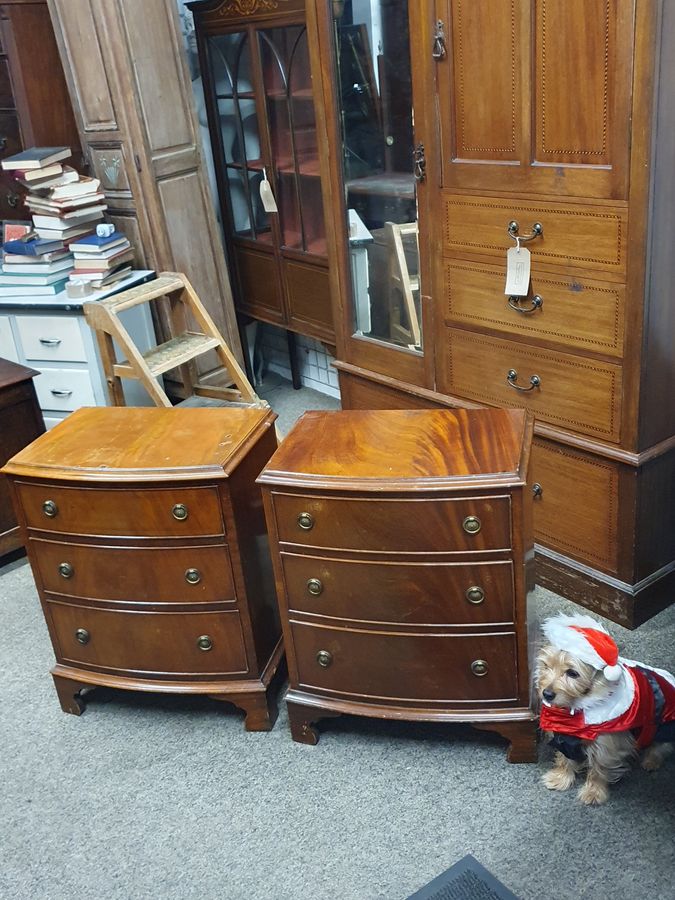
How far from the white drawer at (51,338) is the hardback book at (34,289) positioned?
0.41 feet

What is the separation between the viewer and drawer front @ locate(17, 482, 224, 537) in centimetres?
197

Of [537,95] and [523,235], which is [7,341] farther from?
[537,95]

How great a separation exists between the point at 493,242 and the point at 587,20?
584 millimetres

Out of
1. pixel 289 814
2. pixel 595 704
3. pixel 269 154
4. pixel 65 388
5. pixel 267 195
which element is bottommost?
pixel 289 814

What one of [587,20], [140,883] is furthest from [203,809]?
[587,20]

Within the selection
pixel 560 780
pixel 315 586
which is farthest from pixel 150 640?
pixel 560 780

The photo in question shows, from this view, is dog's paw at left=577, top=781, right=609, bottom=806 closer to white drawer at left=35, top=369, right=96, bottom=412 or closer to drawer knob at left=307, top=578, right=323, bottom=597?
drawer knob at left=307, top=578, right=323, bottom=597

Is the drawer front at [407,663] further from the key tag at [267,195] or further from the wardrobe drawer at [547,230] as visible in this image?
the key tag at [267,195]

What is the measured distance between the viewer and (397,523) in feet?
5.94

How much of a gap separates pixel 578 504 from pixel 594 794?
79 cm

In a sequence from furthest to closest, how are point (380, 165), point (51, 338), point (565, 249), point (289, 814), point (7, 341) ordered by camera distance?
point (7, 341) → point (51, 338) → point (380, 165) → point (565, 249) → point (289, 814)

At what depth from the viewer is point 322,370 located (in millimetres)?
4250

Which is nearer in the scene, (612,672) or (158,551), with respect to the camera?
(612,672)

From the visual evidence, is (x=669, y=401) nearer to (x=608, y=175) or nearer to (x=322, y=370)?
(x=608, y=175)
